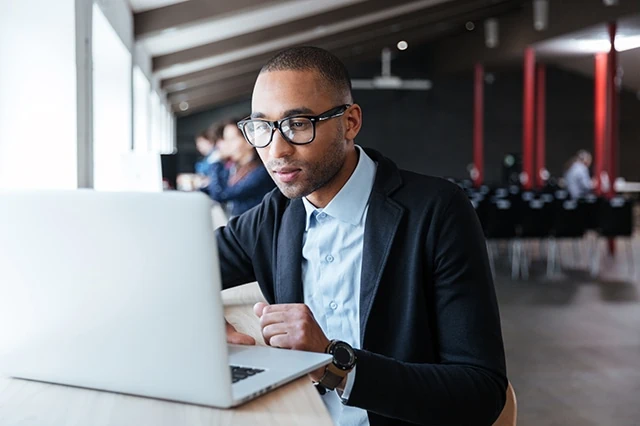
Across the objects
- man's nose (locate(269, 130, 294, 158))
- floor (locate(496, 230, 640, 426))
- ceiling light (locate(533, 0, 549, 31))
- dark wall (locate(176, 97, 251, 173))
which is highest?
ceiling light (locate(533, 0, 549, 31))

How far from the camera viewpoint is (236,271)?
1.71 metres

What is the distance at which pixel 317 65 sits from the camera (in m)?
1.39

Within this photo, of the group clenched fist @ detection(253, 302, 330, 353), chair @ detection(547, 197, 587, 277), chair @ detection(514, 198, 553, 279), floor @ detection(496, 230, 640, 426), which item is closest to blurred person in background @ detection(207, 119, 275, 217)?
floor @ detection(496, 230, 640, 426)

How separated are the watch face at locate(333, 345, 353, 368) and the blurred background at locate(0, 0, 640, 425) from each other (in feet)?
2.48

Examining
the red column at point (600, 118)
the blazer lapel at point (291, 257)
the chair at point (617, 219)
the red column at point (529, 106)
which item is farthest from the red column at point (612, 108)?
the blazer lapel at point (291, 257)

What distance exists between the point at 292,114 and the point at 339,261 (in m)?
0.31

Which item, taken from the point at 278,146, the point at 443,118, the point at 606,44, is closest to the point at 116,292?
the point at 278,146

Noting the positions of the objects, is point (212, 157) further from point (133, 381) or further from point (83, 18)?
point (133, 381)

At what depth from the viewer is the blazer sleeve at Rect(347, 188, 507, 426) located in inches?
45.6

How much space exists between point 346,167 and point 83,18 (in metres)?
2.53

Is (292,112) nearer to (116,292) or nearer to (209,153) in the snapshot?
(116,292)

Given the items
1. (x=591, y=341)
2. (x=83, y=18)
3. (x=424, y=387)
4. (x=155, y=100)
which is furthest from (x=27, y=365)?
(x=155, y=100)

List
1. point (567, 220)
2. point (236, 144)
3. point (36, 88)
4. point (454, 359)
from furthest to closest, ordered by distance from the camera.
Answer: point (567, 220) < point (236, 144) < point (36, 88) < point (454, 359)

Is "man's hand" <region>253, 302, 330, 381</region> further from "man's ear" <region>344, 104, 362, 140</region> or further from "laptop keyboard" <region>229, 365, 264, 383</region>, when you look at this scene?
"man's ear" <region>344, 104, 362, 140</region>
